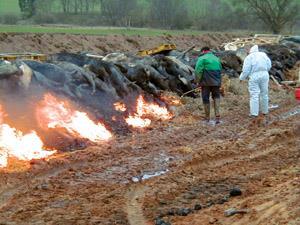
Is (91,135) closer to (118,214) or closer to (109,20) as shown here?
(118,214)

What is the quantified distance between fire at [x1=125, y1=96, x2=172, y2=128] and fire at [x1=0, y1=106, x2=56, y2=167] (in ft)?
9.75

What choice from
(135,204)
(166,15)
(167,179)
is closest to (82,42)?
(166,15)

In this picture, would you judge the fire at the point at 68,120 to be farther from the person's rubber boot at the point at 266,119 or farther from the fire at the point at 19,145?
the person's rubber boot at the point at 266,119

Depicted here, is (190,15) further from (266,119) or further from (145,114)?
(266,119)

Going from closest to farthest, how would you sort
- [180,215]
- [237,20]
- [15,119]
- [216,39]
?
1. [180,215]
2. [15,119]
3. [216,39]
4. [237,20]

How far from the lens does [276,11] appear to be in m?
58.3

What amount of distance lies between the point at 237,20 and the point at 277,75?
38.9 meters

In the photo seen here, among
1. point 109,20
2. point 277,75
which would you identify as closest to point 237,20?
point 109,20

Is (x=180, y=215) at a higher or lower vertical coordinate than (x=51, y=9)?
higher

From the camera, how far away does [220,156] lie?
10.4m

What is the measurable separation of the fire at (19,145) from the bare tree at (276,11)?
163ft

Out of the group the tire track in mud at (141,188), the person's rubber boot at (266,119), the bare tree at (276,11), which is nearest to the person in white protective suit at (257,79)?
the person's rubber boot at (266,119)

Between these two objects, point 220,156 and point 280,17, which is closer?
point 220,156

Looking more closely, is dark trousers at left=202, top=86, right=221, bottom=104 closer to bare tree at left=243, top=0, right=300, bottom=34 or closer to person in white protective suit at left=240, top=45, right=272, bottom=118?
person in white protective suit at left=240, top=45, right=272, bottom=118
